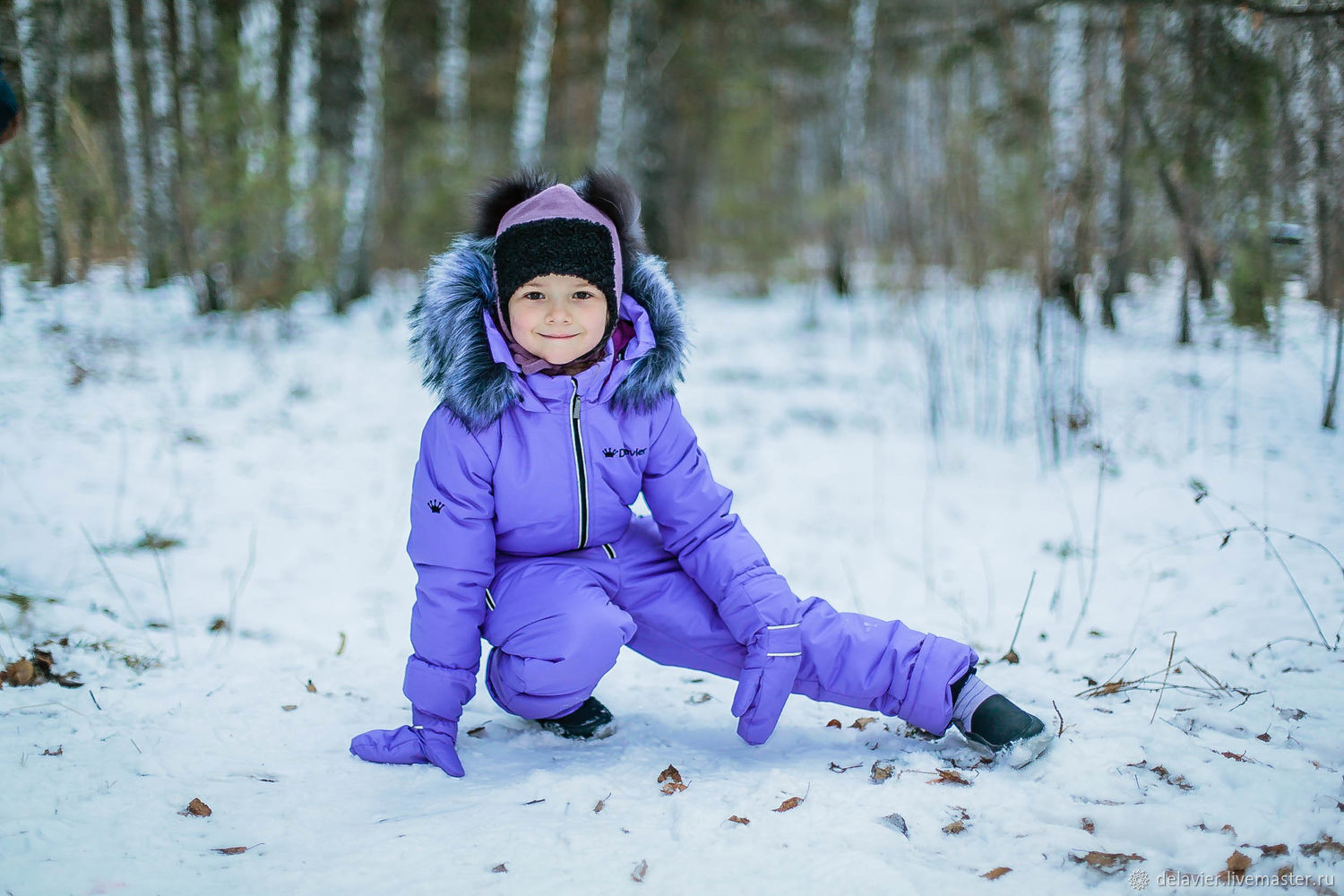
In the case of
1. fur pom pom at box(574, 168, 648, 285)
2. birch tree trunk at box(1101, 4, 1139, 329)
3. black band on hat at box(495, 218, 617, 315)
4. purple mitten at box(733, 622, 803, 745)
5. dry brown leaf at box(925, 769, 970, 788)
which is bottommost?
dry brown leaf at box(925, 769, 970, 788)

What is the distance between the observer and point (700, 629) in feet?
7.15

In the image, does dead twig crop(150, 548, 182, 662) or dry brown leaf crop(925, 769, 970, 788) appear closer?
dry brown leaf crop(925, 769, 970, 788)

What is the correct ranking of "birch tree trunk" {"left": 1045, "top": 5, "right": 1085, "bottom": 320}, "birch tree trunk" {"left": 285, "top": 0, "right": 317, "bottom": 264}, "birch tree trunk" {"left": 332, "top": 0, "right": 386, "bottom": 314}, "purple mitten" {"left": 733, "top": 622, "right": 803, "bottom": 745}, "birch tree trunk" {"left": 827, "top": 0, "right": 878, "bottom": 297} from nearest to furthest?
"purple mitten" {"left": 733, "top": 622, "right": 803, "bottom": 745} → "birch tree trunk" {"left": 1045, "top": 5, "right": 1085, "bottom": 320} → "birch tree trunk" {"left": 285, "top": 0, "right": 317, "bottom": 264} → "birch tree trunk" {"left": 332, "top": 0, "right": 386, "bottom": 314} → "birch tree trunk" {"left": 827, "top": 0, "right": 878, "bottom": 297}

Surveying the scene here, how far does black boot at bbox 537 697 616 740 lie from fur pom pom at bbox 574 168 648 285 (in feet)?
3.85

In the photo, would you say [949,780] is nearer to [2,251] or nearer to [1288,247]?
[1288,247]

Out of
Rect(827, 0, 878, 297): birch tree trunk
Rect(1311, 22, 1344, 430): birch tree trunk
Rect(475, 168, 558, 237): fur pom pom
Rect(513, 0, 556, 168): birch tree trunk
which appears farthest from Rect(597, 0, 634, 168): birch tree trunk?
Rect(475, 168, 558, 237): fur pom pom

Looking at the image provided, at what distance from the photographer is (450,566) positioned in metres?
2.00

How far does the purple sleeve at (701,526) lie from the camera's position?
210 centimetres

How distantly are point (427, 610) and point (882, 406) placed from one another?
4.71 metres

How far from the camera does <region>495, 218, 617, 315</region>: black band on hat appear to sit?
2.05 m

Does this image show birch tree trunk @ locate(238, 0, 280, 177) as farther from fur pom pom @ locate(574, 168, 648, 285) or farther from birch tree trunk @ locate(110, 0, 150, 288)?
fur pom pom @ locate(574, 168, 648, 285)

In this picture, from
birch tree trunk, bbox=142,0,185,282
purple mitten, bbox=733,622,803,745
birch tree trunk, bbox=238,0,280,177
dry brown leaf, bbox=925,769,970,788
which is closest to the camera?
dry brown leaf, bbox=925,769,970,788

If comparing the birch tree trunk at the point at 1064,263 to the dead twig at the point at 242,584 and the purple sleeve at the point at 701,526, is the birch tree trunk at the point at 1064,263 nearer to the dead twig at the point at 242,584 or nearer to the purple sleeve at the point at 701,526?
the purple sleeve at the point at 701,526

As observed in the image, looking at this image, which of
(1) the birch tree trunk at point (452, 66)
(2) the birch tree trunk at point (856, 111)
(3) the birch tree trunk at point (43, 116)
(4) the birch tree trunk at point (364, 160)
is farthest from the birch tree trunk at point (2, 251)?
(2) the birch tree trunk at point (856, 111)
